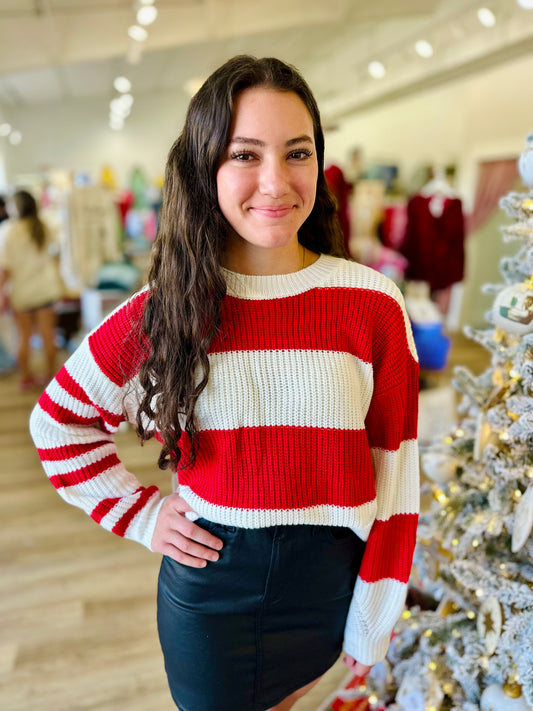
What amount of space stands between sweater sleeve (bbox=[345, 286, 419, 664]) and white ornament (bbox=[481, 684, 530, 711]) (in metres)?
0.41

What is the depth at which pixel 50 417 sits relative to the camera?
974 mm

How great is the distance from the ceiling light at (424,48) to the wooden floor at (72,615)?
498cm

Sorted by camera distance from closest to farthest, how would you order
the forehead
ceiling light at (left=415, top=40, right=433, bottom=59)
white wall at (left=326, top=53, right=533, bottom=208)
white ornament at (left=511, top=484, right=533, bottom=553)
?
1. the forehead
2. white ornament at (left=511, top=484, right=533, bottom=553)
3. ceiling light at (left=415, top=40, right=433, bottom=59)
4. white wall at (left=326, top=53, right=533, bottom=208)

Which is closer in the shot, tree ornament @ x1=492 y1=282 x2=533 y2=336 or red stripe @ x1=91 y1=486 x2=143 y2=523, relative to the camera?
red stripe @ x1=91 y1=486 x2=143 y2=523

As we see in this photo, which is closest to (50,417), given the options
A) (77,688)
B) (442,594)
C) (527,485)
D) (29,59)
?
(527,485)

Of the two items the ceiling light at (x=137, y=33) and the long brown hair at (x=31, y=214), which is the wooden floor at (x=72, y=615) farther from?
the ceiling light at (x=137, y=33)

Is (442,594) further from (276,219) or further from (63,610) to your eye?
(63,610)

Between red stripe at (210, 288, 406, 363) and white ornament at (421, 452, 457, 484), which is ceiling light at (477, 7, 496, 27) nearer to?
white ornament at (421, 452, 457, 484)

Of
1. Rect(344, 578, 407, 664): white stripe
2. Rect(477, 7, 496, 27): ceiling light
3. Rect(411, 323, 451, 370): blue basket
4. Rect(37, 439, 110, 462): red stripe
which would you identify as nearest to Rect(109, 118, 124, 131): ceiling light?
Rect(477, 7, 496, 27): ceiling light

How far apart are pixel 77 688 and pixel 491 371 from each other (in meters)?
1.62

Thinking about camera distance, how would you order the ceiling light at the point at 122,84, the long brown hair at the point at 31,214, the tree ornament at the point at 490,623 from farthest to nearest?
the ceiling light at the point at 122,84, the long brown hair at the point at 31,214, the tree ornament at the point at 490,623

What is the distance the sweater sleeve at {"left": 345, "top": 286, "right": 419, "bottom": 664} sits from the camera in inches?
37.7

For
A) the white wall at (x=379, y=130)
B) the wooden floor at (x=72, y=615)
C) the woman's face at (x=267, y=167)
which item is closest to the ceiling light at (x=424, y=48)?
the white wall at (x=379, y=130)

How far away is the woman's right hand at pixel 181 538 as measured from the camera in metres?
0.94
